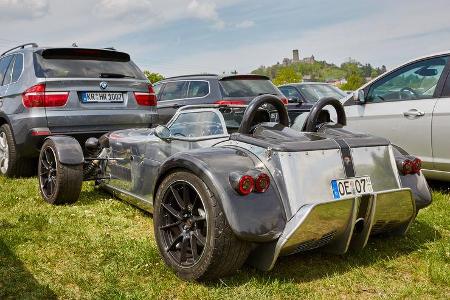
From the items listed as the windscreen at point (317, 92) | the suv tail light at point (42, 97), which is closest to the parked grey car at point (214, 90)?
the windscreen at point (317, 92)

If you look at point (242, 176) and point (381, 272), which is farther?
point (381, 272)

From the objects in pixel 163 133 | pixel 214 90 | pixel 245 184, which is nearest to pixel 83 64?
pixel 163 133

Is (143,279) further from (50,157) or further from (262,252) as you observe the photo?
(50,157)

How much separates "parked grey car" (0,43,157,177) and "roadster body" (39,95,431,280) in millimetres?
2715

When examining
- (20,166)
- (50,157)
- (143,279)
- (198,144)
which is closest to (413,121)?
(198,144)

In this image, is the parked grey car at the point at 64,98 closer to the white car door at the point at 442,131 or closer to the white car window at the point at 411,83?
the white car window at the point at 411,83

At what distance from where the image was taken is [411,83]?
5.89m

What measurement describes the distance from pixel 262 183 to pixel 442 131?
10.4 ft

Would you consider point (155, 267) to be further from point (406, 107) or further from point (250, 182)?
point (406, 107)

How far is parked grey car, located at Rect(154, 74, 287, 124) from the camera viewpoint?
9188 mm

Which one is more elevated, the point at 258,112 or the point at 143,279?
the point at 258,112

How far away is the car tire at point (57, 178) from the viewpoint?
5.09 m

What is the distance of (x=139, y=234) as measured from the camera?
4336 millimetres

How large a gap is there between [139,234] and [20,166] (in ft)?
10.6
